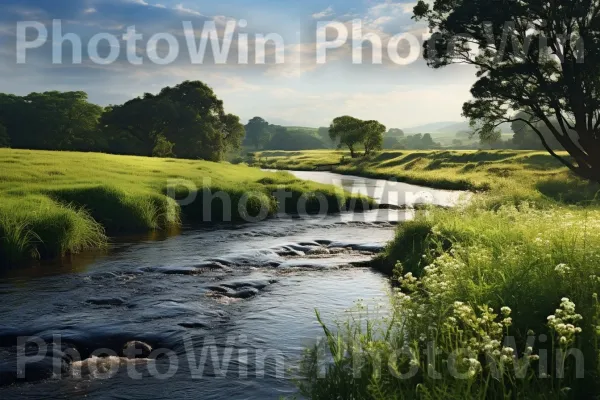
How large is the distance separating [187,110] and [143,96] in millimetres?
10256

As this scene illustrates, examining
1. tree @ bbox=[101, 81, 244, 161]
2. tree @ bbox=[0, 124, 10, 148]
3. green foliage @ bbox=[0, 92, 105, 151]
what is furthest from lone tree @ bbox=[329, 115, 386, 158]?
tree @ bbox=[0, 124, 10, 148]

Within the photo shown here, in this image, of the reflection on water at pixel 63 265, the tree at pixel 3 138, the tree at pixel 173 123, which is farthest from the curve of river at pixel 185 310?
the tree at pixel 3 138

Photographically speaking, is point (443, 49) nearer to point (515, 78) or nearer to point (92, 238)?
point (515, 78)

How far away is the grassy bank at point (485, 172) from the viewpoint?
126 feet

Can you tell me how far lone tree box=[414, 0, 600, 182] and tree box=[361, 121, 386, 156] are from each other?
237 feet

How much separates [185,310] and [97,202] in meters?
13.6

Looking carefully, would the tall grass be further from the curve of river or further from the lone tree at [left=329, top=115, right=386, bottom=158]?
the lone tree at [left=329, top=115, right=386, bottom=158]

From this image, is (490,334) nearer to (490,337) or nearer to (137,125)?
(490,337)

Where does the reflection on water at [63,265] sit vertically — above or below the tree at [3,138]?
below

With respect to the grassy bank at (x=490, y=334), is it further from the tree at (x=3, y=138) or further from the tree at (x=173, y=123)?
the tree at (x=3, y=138)

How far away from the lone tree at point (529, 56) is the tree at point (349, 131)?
7241 centimetres

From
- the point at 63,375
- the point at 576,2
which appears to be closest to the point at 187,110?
the point at 576,2

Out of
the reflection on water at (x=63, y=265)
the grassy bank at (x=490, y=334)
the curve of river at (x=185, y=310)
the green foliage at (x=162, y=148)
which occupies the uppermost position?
the green foliage at (x=162, y=148)

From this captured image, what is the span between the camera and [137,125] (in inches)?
3135
